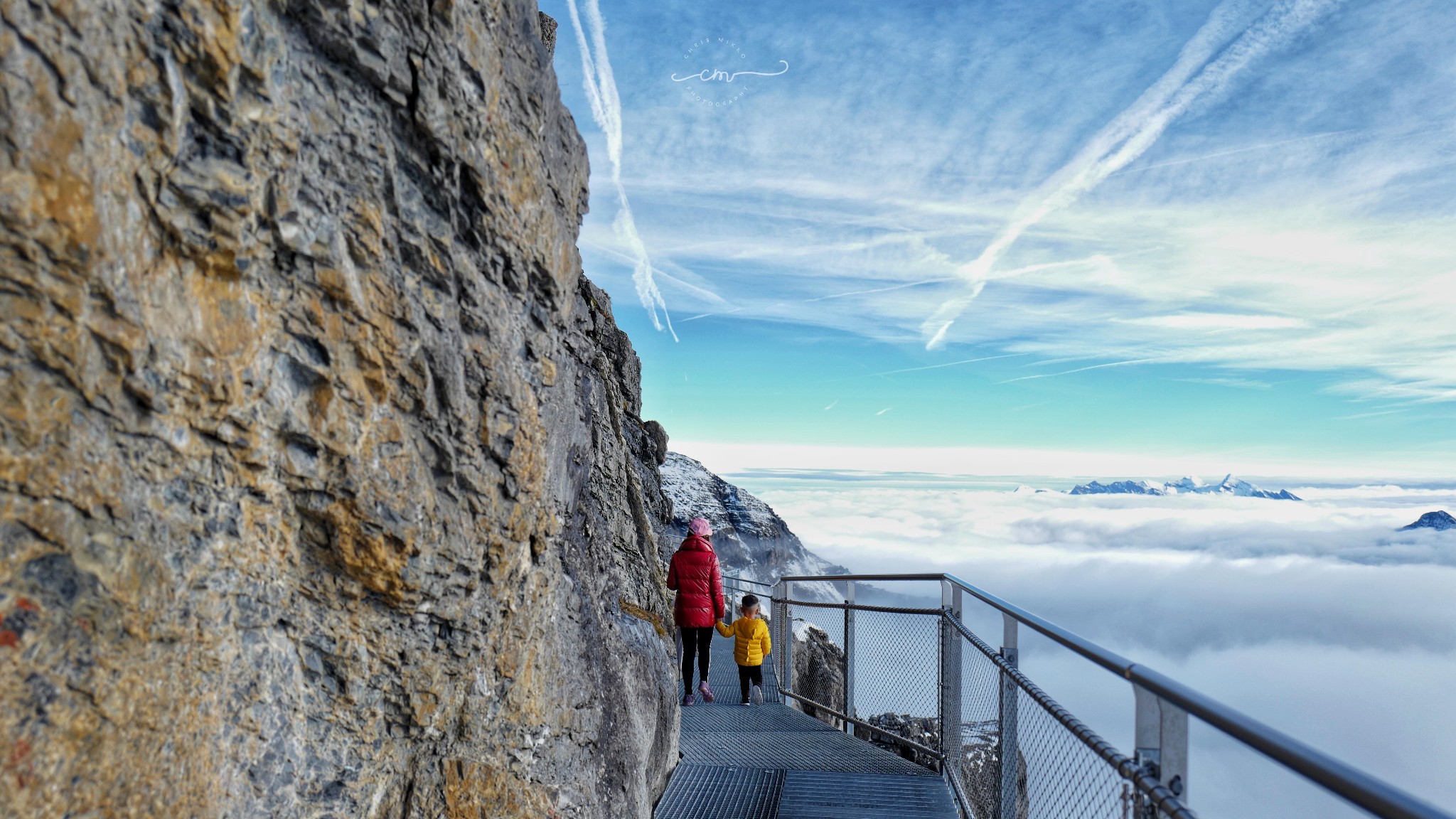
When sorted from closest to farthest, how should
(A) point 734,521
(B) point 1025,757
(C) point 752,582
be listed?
(B) point 1025,757 → (C) point 752,582 → (A) point 734,521

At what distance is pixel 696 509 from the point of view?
34000 millimetres

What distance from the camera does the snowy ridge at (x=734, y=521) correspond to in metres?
34.8

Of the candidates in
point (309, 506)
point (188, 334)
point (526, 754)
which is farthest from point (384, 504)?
point (526, 754)

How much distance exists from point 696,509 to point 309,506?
3143cm

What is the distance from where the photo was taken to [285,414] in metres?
2.68

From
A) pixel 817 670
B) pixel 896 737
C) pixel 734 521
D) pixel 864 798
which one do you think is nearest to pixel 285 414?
pixel 864 798

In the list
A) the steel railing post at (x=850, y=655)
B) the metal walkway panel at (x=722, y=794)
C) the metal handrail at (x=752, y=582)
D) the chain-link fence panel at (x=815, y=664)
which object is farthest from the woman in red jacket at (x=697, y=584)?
the metal handrail at (x=752, y=582)

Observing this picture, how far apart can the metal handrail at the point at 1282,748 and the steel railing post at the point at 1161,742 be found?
4 centimetres

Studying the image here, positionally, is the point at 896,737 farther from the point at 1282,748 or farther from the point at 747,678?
the point at 1282,748

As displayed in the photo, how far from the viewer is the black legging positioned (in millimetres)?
8383

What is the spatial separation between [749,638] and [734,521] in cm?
3035

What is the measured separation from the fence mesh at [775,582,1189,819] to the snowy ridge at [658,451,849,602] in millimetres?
22631

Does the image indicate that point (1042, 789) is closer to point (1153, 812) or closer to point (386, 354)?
point (1153, 812)

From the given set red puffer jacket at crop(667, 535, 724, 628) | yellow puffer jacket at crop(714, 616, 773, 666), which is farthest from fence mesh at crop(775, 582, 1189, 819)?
red puffer jacket at crop(667, 535, 724, 628)
